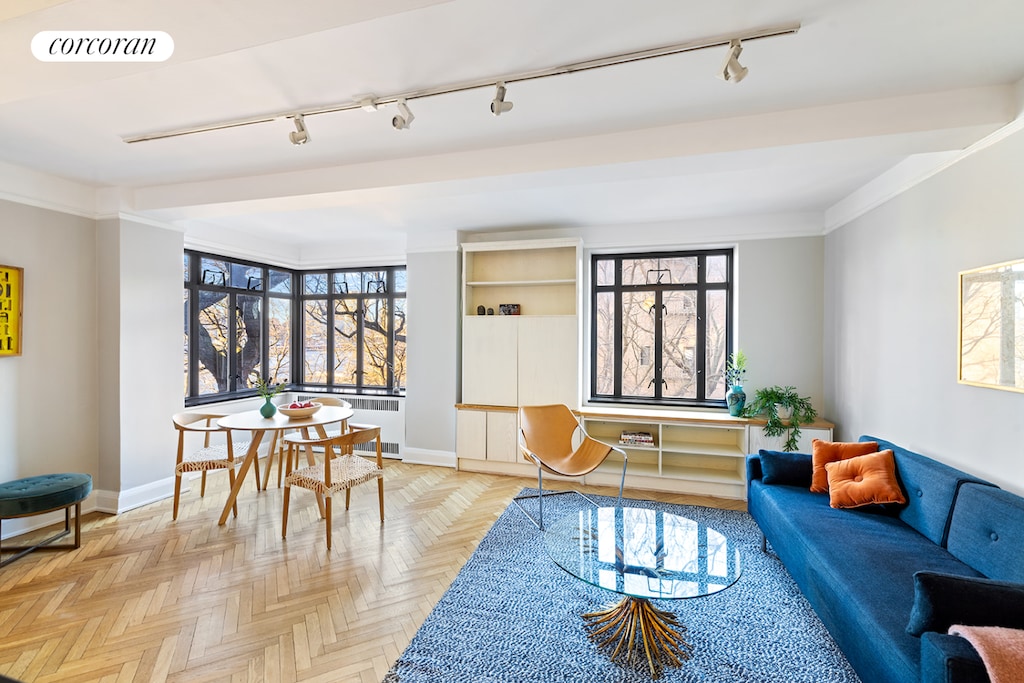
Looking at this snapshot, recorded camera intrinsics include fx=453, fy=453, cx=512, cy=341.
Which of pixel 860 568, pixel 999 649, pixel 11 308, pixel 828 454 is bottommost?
pixel 860 568

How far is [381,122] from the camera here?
2551 millimetres

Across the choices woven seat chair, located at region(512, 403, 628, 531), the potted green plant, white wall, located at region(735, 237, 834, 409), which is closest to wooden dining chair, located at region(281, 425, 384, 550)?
woven seat chair, located at region(512, 403, 628, 531)

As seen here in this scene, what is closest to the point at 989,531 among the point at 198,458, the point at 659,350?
the point at 659,350

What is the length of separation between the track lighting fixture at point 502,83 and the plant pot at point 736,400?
310 centimetres

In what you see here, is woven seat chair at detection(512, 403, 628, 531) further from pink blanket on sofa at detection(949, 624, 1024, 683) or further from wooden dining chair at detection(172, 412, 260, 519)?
pink blanket on sofa at detection(949, 624, 1024, 683)

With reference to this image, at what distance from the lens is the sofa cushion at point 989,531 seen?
1.80m

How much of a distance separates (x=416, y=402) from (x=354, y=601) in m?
2.88

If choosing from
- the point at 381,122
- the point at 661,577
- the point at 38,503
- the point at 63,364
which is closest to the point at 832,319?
the point at 661,577

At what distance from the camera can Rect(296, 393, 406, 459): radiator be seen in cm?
554

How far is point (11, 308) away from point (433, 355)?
3.36 m

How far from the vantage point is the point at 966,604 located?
1.46 m

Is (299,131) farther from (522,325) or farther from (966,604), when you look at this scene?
(966,604)

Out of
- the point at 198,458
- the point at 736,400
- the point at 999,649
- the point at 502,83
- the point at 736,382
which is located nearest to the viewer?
the point at 999,649

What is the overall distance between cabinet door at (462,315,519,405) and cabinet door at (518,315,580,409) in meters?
0.11
